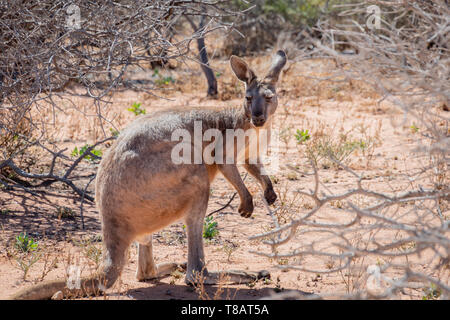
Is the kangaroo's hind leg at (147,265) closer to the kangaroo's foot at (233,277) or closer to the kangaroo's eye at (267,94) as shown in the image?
the kangaroo's foot at (233,277)

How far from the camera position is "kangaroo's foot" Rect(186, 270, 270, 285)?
4097mm

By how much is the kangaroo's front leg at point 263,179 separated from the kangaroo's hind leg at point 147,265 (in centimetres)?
112

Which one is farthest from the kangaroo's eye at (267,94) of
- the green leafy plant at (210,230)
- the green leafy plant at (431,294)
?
Answer: the green leafy plant at (431,294)

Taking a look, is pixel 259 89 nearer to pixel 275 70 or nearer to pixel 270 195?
pixel 275 70

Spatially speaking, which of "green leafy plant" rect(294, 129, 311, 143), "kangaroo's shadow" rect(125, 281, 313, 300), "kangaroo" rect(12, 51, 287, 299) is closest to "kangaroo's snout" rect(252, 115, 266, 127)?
"kangaroo" rect(12, 51, 287, 299)

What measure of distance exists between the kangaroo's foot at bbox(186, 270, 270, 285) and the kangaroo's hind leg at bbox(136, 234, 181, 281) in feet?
1.30

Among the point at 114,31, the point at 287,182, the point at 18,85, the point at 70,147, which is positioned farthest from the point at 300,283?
the point at 70,147

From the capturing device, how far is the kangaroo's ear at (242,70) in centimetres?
502

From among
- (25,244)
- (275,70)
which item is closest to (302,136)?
(275,70)

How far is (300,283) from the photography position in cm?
427

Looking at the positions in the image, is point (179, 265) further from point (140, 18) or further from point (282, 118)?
point (282, 118)

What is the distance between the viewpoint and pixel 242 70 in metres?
5.09

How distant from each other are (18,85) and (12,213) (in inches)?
51.6

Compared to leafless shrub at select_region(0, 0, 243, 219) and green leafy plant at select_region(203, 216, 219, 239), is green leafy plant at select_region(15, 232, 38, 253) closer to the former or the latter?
leafless shrub at select_region(0, 0, 243, 219)
